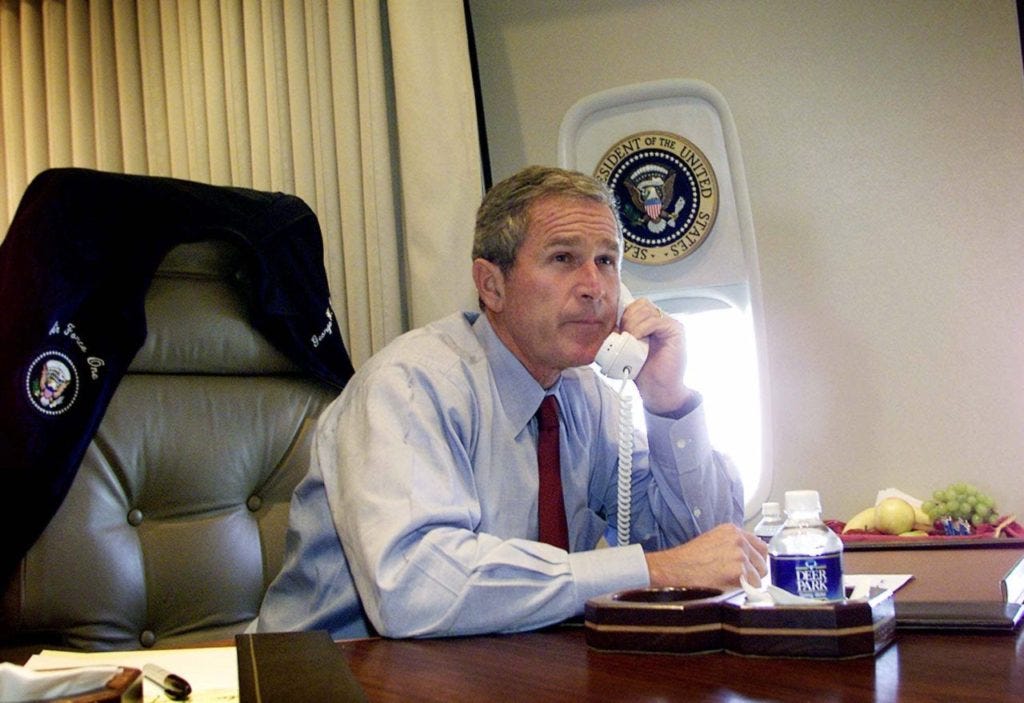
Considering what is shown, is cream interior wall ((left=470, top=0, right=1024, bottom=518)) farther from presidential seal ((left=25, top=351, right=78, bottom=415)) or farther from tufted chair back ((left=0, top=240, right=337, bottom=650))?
presidential seal ((left=25, top=351, right=78, bottom=415))

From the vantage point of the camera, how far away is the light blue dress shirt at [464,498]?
1279mm

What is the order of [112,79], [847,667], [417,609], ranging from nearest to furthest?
[847,667] < [417,609] < [112,79]

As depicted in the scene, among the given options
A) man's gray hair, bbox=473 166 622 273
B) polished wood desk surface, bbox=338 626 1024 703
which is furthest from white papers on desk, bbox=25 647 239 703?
man's gray hair, bbox=473 166 622 273

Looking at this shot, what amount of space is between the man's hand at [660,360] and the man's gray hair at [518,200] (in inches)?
5.8

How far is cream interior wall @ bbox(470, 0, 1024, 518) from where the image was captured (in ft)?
8.36

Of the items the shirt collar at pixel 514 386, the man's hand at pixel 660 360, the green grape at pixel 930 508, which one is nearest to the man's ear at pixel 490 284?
the shirt collar at pixel 514 386

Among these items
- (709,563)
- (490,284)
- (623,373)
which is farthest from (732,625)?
(490,284)

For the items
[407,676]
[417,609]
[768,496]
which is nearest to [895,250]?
[768,496]

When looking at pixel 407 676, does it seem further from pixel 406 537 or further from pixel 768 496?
pixel 768 496

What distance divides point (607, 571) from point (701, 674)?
0.39 meters

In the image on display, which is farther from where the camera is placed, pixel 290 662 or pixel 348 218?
pixel 348 218

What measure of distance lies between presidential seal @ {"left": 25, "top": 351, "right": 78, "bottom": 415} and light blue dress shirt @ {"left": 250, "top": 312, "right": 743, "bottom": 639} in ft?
1.26

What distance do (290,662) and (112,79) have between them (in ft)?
8.79

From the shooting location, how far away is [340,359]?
2.05 m
